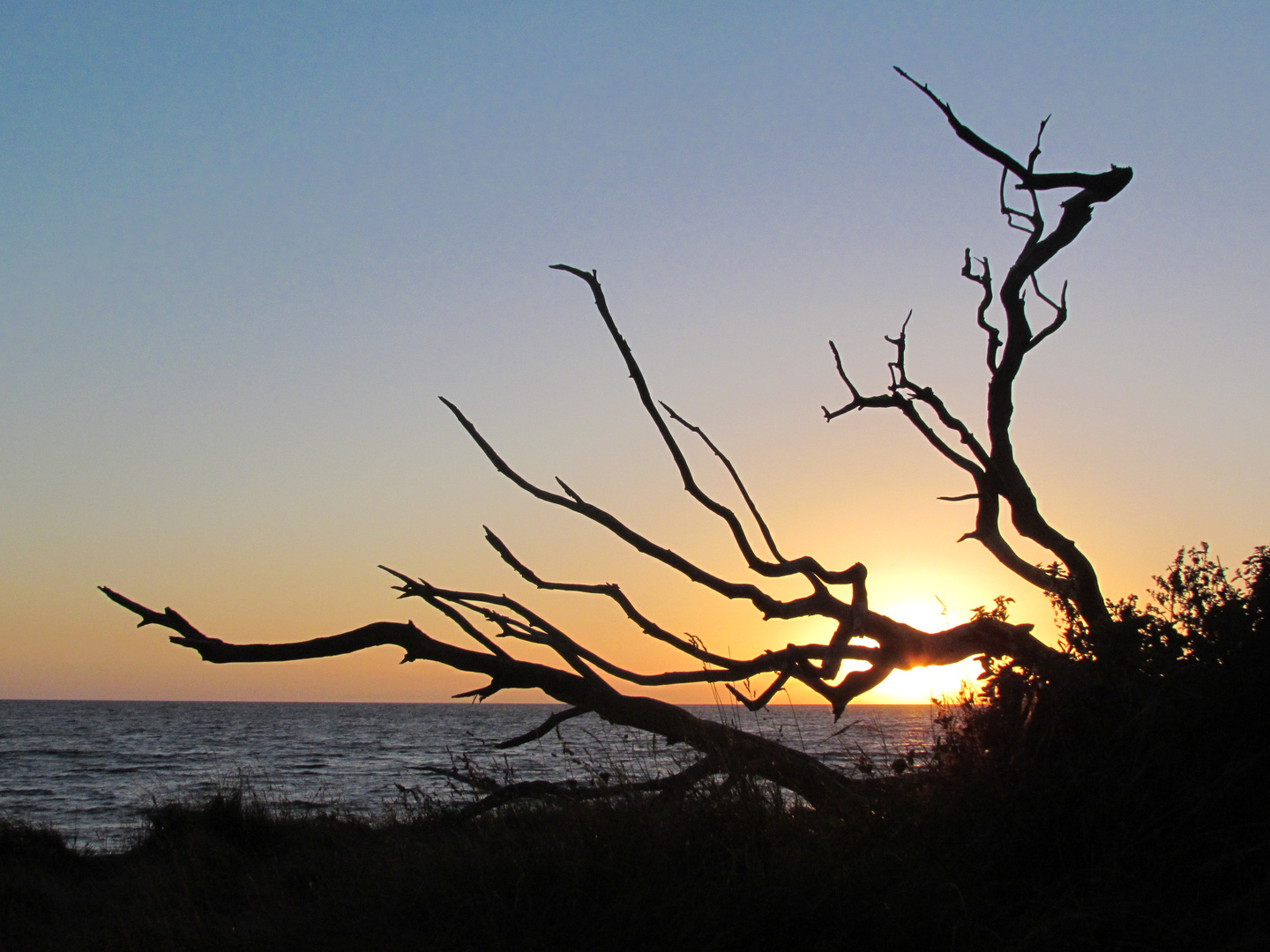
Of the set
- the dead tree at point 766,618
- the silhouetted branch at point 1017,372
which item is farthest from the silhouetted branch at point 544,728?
the silhouetted branch at point 1017,372

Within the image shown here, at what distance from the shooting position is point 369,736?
58.0 meters

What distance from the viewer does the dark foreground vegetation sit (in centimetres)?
354

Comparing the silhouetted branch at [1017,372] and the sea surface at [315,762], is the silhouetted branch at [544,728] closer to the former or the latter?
the sea surface at [315,762]

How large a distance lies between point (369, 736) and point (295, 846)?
50.6 m

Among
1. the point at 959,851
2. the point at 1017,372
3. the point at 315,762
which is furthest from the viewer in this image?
the point at 315,762

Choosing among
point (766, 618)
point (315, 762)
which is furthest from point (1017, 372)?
point (315, 762)

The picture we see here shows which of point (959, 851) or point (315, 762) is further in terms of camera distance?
point (315, 762)

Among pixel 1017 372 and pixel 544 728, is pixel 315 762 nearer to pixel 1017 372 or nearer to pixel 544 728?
pixel 544 728

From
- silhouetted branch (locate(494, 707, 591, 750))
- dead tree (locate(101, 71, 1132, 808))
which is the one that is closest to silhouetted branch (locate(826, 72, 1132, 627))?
dead tree (locate(101, 71, 1132, 808))

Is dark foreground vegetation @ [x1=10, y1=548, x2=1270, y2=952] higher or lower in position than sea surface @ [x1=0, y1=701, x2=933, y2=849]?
higher

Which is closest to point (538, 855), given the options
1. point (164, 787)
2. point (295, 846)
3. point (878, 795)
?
point (878, 795)

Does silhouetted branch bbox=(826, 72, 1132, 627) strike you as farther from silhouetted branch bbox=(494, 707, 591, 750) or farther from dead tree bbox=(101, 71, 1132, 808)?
silhouetted branch bbox=(494, 707, 591, 750)

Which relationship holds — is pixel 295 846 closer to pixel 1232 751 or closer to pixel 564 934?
pixel 564 934

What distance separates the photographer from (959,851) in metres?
4.00
